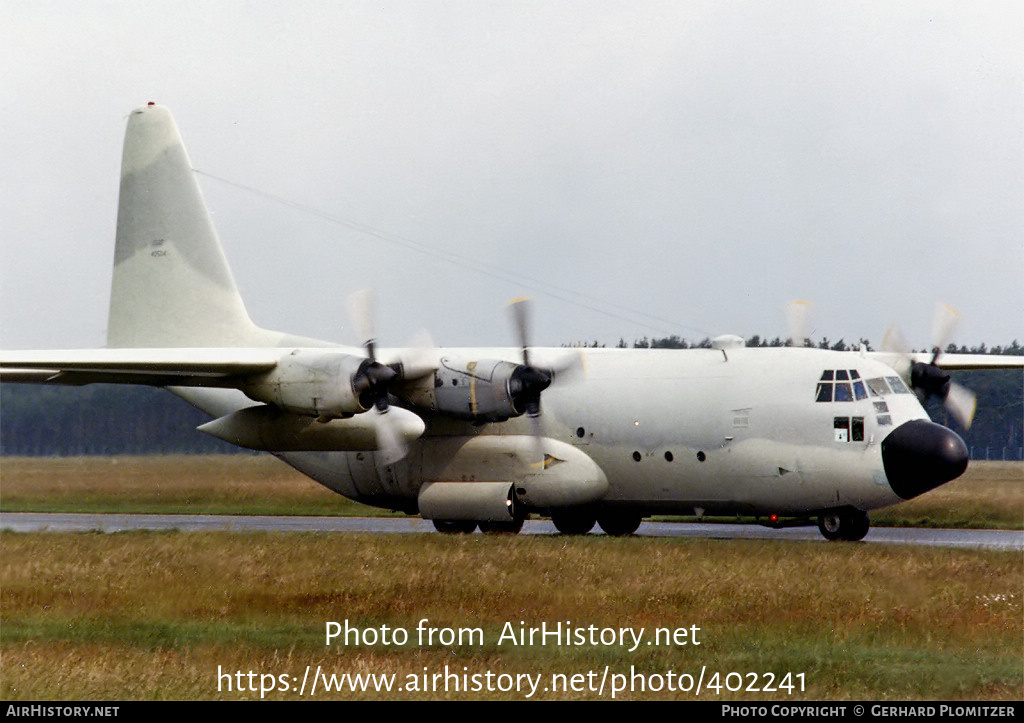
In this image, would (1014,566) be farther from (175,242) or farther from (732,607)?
(175,242)

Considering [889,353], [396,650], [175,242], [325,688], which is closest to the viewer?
[325,688]

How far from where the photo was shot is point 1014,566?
18.5 m

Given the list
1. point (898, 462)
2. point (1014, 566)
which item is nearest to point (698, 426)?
point (898, 462)

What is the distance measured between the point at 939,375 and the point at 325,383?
11325 mm

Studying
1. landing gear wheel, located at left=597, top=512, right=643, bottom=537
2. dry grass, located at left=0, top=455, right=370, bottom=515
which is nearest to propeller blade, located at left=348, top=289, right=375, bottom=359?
landing gear wheel, located at left=597, top=512, right=643, bottom=537

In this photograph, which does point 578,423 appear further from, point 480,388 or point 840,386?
point 840,386

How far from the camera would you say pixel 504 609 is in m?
15.5

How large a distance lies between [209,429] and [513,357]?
603 centimetres

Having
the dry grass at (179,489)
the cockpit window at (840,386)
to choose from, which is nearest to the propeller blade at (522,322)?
the cockpit window at (840,386)

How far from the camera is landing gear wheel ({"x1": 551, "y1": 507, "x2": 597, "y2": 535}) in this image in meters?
24.4

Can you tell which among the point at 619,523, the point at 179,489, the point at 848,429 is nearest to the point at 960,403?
the point at 848,429

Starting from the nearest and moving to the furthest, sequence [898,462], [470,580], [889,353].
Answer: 1. [470,580]
2. [898,462]
3. [889,353]

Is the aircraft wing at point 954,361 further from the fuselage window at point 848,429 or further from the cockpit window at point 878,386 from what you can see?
the fuselage window at point 848,429

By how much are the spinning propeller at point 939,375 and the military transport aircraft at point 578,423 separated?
46mm
